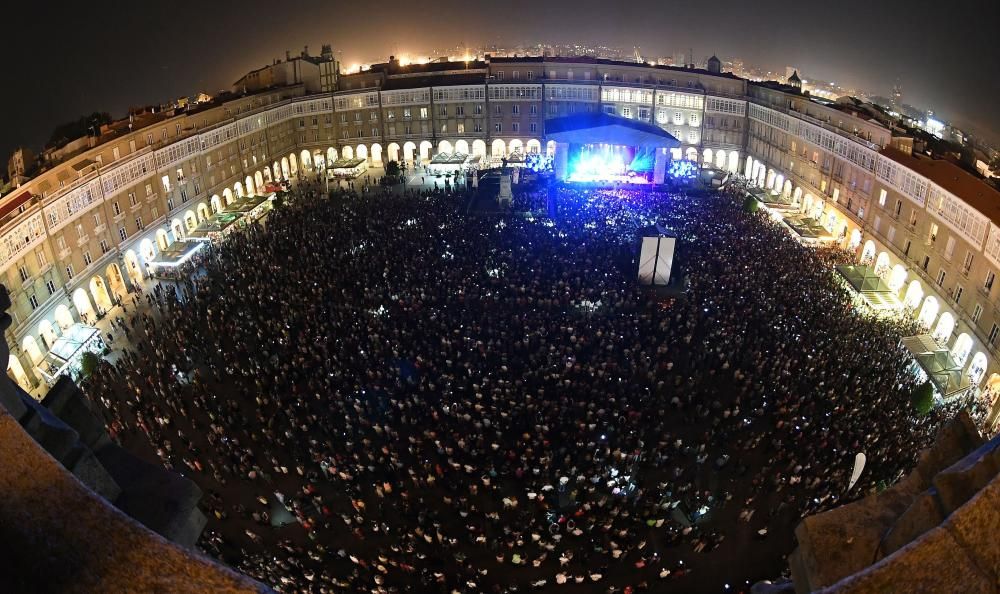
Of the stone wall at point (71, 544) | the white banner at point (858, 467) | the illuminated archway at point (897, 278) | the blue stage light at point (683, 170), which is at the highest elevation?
the stone wall at point (71, 544)

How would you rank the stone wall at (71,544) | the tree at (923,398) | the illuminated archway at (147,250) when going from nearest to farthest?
the stone wall at (71,544), the tree at (923,398), the illuminated archway at (147,250)

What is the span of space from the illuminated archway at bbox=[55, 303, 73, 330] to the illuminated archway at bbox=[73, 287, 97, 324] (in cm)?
90

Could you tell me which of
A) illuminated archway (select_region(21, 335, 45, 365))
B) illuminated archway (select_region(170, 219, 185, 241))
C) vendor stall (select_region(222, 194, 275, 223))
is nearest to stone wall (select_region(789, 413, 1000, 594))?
illuminated archway (select_region(21, 335, 45, 365))

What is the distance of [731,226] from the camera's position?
36.2 m

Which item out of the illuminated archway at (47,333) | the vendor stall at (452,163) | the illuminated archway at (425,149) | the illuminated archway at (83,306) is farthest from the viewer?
the illuminated archway at (425,149)

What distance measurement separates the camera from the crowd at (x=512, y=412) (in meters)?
A: 16.3

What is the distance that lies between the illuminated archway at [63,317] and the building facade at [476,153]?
95mm

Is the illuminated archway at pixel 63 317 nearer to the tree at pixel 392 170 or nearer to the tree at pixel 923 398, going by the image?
the tree at pixel 392 170

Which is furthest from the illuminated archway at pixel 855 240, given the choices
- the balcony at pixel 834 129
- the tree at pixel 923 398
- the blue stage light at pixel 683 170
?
the tree at pixel 923 398

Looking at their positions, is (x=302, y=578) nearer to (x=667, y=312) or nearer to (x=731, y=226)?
(x=667, y=312)

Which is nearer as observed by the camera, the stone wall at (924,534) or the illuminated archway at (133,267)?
the stone wall at (924,534)

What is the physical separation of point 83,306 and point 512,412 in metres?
24.1

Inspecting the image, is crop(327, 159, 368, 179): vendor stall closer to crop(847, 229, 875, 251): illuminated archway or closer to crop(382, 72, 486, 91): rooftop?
crop(382, 72, 486, 91): rooftop

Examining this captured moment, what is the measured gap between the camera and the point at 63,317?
2884 cm
